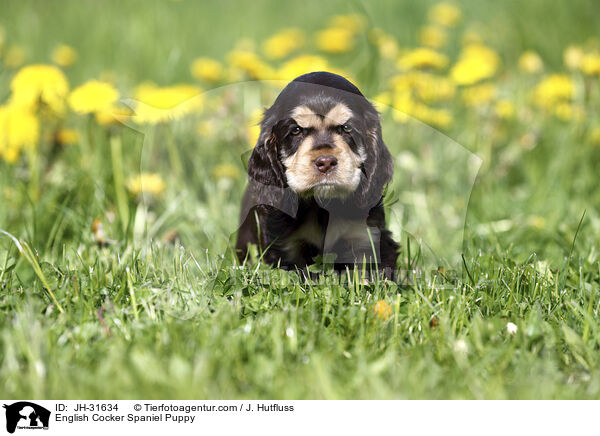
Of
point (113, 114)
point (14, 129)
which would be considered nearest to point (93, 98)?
point (113, 114)

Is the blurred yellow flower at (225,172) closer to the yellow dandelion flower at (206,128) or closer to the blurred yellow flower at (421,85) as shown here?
the yellow dandelion flower at (206,128)

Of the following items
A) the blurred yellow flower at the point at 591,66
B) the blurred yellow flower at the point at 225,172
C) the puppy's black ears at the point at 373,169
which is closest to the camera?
the puppy's black ears at the point at 373,169

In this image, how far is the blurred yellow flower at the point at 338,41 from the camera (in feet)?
17.0

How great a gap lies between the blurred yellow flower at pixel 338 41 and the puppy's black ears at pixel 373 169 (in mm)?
2869

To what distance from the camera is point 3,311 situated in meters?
2.35

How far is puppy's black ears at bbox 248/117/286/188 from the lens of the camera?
2.43 m

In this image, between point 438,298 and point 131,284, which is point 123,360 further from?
point 438,298

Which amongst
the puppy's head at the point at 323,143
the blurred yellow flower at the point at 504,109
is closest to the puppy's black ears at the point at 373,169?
the puppy's head at the point at 323,143

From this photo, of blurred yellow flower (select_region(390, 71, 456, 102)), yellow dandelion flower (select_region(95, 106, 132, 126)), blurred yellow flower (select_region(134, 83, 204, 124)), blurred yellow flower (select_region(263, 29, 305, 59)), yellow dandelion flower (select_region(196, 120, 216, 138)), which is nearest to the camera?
blurred yellow flower (select_region(134, 83, 204, 124))

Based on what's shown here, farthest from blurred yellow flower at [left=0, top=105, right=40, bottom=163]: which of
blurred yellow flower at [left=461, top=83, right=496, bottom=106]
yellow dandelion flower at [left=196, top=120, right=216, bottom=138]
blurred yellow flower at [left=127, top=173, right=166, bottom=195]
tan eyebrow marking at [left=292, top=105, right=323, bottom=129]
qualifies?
blurred yellow flower at [left=461, top=83, right=496, bottom=106]

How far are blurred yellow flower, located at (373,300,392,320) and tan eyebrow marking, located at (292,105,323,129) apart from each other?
703 mm

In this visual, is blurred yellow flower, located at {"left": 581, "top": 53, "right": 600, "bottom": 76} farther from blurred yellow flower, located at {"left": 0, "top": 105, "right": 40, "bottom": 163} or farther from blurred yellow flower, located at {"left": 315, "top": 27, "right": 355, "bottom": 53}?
blurred yellow flower, located at {"left": 0, "top": 105, "right": 40, "bottom": 163}
